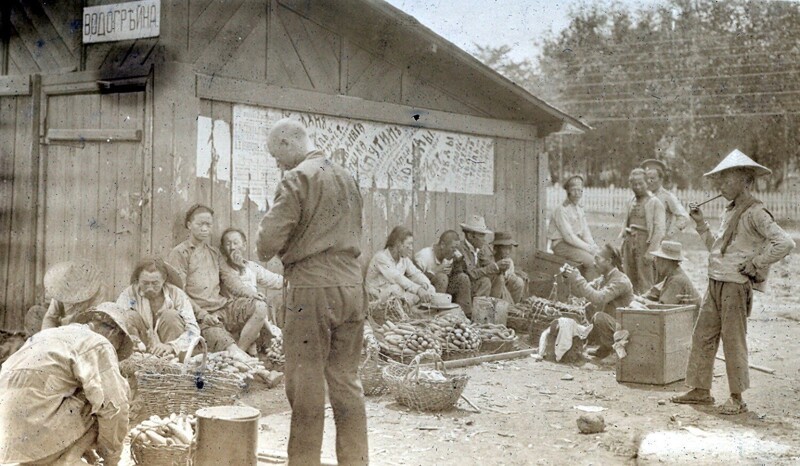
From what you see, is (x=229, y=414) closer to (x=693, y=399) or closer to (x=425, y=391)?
(x=425, y=391)

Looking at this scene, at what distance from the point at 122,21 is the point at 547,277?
756 cm

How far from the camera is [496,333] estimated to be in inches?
372

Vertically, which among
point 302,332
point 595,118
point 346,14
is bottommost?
point 302,332

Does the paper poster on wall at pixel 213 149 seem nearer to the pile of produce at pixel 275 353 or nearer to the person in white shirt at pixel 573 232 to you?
the pile of produce at pixel 275 353

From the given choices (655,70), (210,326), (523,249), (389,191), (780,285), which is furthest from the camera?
(655,70)

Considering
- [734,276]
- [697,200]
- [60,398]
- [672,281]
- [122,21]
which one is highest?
[122,21]

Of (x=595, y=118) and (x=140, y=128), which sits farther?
(x=595, y=118)

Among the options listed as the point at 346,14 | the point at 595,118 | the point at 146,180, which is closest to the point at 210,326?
the point at 146,180

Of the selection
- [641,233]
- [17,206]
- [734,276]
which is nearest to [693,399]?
[734,276]

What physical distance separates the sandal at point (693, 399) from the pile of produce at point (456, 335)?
8.01ft

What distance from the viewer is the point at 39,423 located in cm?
415

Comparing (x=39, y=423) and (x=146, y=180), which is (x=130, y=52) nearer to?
(x=146, y=180)

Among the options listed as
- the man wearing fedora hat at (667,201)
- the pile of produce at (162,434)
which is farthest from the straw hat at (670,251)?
the pile of produce at (162,434)

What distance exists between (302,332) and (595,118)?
2986cm
